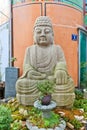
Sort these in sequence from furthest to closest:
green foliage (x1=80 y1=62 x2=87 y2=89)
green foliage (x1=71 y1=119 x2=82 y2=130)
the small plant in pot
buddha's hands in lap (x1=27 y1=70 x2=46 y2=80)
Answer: green foliage (x1=80 y1=62 x2=87 y2=89) < buddha's hands in lap (x1=27 y1=70 x2=46 y2=80) < green foliage (x1=71 y1=119 x2=82 y2=130) < the small plant in pot

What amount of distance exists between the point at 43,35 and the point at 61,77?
889 mm

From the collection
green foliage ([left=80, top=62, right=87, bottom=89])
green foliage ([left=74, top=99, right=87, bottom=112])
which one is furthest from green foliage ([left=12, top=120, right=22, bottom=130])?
green foliage ([left=80, top=62, right=87, bottom=89])

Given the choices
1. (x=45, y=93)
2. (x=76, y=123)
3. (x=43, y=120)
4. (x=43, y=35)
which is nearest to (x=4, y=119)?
(x=43, y=120)

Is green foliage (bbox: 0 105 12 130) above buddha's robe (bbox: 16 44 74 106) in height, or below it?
below

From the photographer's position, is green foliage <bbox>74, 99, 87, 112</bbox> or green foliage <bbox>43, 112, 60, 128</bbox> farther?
green foliage <bbox>74, 99, 87, 112</bbox>

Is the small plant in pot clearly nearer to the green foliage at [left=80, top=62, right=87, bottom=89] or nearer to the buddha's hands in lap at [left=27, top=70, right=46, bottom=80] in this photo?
the buddha's hands in lap at [left=27, top=70, right=46, bottom=80]

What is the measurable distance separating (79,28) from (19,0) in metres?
1.75

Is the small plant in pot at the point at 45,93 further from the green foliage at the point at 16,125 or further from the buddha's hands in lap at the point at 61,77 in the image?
the buddha's hands in lap at the point at 61,77

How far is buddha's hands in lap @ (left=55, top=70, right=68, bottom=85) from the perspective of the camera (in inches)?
180

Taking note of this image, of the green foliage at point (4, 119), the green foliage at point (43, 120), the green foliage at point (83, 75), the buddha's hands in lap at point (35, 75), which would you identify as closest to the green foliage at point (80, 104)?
the buddha's hands in lap at point (35, 75)

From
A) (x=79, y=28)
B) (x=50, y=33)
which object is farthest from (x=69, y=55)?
(x=50, y=33)

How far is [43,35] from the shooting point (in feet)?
15.9

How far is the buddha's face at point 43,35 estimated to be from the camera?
Result: 16.0 feet

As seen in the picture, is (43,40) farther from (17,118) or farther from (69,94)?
(17,118)
